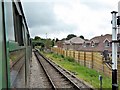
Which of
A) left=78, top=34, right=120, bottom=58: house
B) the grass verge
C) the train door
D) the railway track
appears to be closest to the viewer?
the train door

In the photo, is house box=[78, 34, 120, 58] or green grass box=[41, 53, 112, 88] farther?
house box=[78, 34, 120, 58]

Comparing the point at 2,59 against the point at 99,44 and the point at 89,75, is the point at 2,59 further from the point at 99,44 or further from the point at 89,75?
the point at 99,44

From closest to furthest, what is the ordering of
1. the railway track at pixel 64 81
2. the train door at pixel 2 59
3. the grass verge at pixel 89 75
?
the train door at pixel 2 59
the railway track at pixel 64 81
the grass verge at pixel 89 75

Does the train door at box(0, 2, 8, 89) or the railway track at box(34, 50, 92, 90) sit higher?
the train door at box(0, 2, 8, 89)

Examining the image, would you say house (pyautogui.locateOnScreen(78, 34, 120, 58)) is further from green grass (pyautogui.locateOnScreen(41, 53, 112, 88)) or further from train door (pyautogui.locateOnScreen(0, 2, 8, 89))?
train door (pyautogui.locateOnScreen(0, 2, 8, 89))

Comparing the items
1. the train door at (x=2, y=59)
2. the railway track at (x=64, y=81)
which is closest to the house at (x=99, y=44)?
the railway track at (x=64, y=81)

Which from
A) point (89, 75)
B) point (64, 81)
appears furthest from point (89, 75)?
point (64, 81)

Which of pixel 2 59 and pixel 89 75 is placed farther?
pixel 89 75

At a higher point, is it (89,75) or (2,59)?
(2,59)

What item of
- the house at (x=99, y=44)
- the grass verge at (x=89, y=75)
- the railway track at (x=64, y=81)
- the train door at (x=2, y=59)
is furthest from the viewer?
the house at (x=99, y=44)

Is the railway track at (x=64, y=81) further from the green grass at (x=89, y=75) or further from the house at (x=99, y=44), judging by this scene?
the house at (x=99, y=44)

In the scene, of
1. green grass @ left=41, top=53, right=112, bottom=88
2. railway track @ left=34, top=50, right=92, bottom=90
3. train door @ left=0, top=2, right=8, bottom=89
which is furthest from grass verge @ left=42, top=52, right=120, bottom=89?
train door @ left=0, top=2, right=8, bottom=89

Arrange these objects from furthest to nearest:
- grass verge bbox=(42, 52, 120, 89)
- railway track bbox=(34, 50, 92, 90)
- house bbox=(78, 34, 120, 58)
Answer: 1. house bbox=(78, 34, 120, 58)
2. grass verge bbox=(42, 52, 120, 89)
3. railway track bbox=(34, 50, 92, 90)

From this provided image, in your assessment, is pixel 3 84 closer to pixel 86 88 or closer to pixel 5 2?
pixel 5 2
